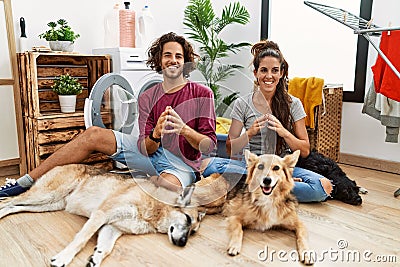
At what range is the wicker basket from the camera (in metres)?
2.92

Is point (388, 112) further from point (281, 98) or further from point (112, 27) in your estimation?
point (112, 27)

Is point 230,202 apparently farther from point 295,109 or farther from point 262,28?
point 262,28

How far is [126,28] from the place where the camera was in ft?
9.62

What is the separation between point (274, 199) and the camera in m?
1.66

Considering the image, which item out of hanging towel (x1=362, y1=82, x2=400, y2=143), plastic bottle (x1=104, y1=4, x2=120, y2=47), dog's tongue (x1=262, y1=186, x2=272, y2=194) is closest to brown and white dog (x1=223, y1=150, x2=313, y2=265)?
dog's tongue (x1=262, y1=186, x2=272, y2=194)

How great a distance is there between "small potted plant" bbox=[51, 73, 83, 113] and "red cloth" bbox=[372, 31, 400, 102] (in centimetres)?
213

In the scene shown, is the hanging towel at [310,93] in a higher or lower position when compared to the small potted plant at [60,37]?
lower

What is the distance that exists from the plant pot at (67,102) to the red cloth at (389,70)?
2155 mm

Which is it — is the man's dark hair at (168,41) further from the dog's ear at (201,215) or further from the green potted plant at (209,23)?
the green potted plant at (209,23)

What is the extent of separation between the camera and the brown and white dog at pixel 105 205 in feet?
5.06

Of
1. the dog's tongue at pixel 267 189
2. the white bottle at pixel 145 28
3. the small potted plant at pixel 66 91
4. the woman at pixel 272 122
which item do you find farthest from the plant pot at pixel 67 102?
the dog's tongue at pixel 267 189

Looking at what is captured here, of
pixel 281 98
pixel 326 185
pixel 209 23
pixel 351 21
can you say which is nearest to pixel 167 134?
pixel 281 98

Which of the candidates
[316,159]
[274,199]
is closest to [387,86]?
[316,159]

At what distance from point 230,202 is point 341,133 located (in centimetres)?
179
